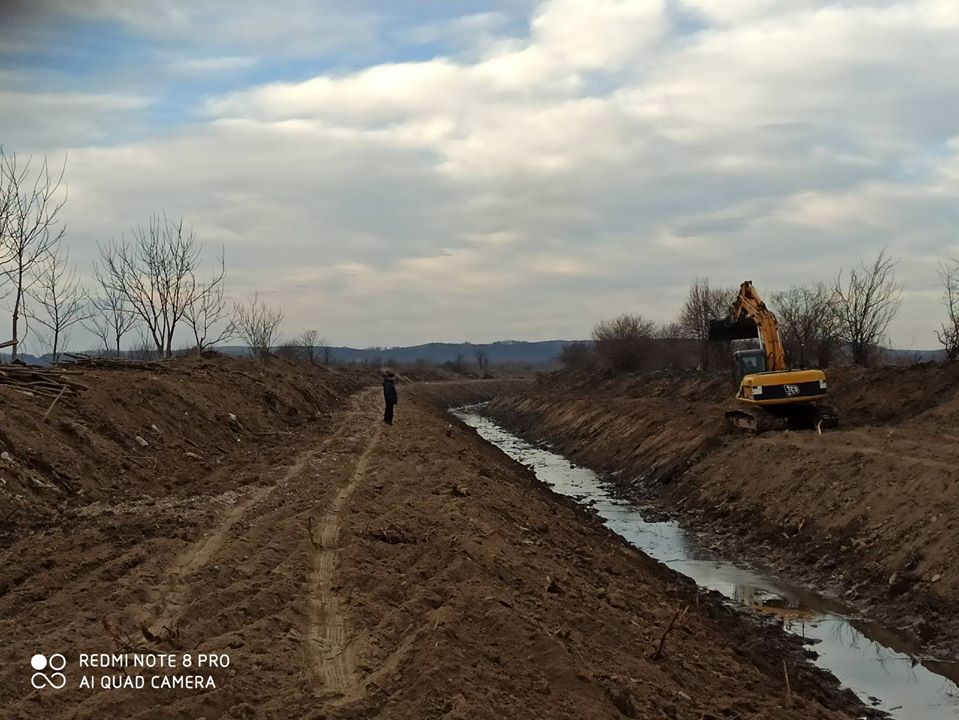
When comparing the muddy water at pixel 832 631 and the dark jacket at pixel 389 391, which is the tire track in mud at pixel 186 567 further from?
the dark jacket at pixel 389 391

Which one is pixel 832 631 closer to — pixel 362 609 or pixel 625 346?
pixel 362 609

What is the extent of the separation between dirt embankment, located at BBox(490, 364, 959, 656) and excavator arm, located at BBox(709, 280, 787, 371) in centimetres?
250

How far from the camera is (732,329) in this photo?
24094 mm

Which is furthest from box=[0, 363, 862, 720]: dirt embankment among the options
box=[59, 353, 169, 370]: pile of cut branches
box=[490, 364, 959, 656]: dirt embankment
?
box=[59, 353, 169, 370]: pile of cut branches

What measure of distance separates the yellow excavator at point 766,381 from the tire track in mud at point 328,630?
15.0m

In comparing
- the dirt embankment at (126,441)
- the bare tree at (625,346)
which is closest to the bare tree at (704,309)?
the bare tree at (625,346)

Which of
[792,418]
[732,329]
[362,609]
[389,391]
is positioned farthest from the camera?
[389,391]

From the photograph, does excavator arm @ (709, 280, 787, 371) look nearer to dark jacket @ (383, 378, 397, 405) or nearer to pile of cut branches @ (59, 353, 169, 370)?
dark jacket @ (383, 378, 397, 405)

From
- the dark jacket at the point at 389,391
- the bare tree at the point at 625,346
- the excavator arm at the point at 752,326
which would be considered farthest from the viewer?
the bare tree at the point at 625,346

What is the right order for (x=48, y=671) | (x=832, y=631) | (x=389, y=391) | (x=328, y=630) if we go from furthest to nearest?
(x=389, y=391) → (x=832, y=631) → (x=328, y=630) → (x=48, y=671)

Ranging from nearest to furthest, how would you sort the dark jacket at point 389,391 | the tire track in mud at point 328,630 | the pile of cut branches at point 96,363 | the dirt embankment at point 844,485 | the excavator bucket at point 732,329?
the tire track in mud at point 328,630 < the dirt embankment at point 844,485 < the pile of cut branches at point 96,363 < the excavator bucket at point 732,329 < the dark jacket at point 389,391

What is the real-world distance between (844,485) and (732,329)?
8832 mm

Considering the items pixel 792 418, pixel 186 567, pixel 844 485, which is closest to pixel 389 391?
pixel 792 418

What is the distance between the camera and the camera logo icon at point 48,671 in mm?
5477
